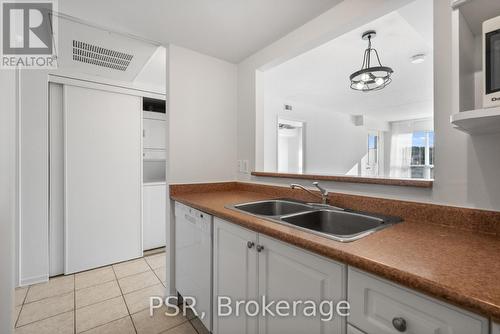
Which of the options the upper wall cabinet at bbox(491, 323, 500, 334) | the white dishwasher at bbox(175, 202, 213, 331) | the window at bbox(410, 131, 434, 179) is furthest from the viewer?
the window at bbox(410, 131, 434, 179)

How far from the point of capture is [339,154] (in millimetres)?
5461

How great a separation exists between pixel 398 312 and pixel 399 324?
1.1 inches

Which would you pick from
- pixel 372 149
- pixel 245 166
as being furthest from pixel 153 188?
pixel 372 149

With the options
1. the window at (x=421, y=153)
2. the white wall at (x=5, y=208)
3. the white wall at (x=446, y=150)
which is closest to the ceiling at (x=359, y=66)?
the white wall at (x=446, y=150)

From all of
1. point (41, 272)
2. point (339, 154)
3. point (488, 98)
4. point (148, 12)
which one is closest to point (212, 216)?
point (488, 98)

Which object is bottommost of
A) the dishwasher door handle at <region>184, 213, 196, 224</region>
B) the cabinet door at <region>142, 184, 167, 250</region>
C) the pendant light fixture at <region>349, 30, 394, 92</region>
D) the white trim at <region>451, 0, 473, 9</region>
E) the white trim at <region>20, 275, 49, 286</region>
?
the white trim at <region>20, 275, 49, 286</region>

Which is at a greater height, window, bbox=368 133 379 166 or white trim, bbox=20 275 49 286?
window, bbox=368 133 379 166

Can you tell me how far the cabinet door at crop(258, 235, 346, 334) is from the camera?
0.76m

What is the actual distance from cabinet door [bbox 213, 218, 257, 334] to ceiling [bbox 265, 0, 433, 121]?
6.17ft

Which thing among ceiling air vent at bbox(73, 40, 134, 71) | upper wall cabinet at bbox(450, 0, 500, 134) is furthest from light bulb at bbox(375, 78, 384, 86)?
ceiling air vent at bbox(73, 40, 134, 71)

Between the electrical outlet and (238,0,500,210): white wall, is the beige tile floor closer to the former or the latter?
the electrical outlet

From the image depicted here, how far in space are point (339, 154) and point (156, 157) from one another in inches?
164

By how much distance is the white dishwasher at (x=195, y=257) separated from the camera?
141cm

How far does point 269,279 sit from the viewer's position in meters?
1.02
